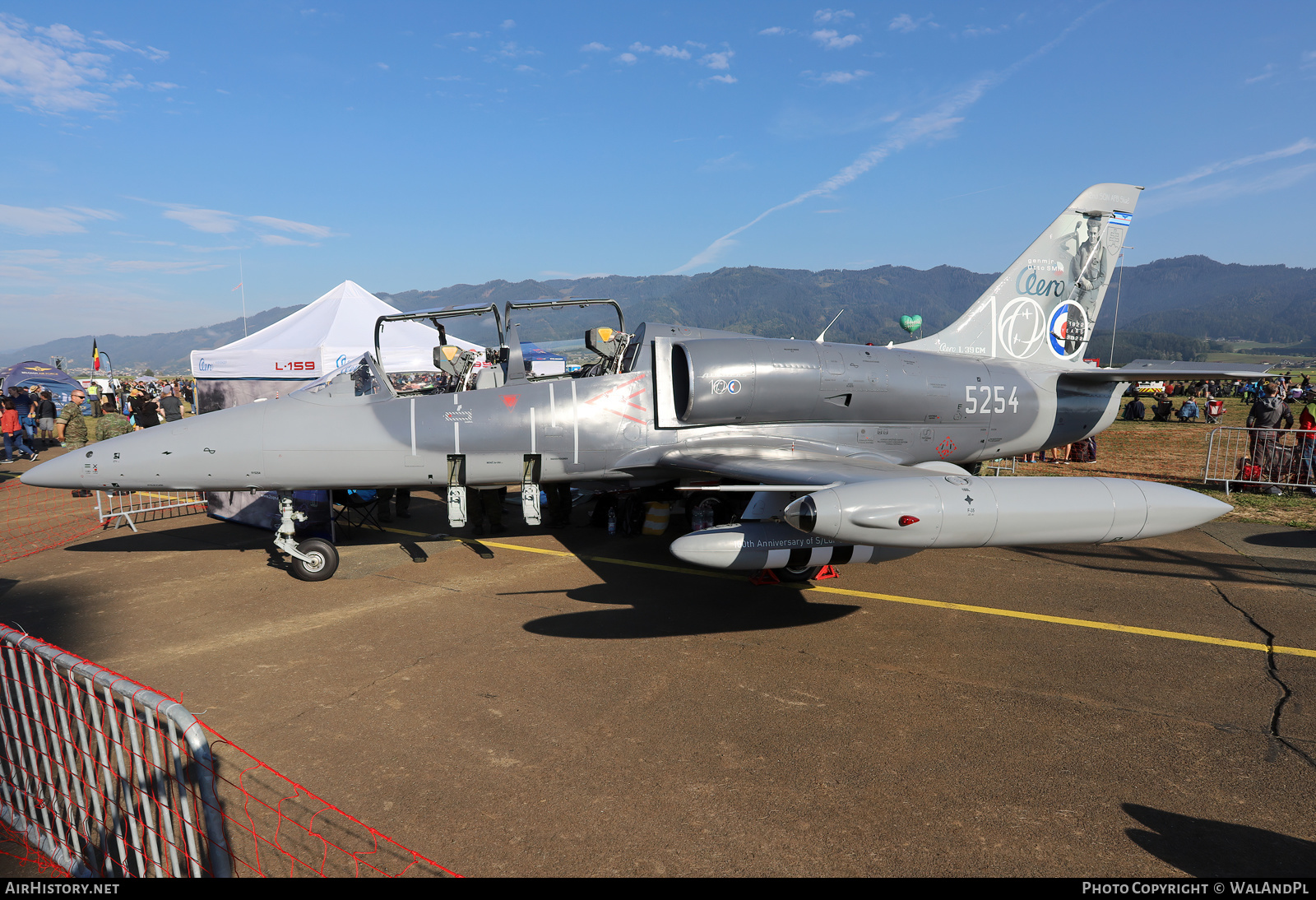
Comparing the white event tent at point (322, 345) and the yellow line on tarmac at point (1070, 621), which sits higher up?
the white event tent at point (322, 345)

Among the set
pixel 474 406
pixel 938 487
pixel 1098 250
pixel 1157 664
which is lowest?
pixel 1157 664

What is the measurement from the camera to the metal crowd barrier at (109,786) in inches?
98.3

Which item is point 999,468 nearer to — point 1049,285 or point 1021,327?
point 1021,327

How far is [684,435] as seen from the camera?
315 inches

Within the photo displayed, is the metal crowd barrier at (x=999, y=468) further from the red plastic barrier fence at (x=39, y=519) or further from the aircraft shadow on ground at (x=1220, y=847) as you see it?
the red plastic barrier fence at (x=39, y=519)

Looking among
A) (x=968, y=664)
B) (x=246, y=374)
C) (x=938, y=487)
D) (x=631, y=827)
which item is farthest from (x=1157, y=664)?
(x=246, y=374)

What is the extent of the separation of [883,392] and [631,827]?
6.40m

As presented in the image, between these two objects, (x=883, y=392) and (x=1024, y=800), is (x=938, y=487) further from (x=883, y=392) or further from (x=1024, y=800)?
(x=883, y=392)

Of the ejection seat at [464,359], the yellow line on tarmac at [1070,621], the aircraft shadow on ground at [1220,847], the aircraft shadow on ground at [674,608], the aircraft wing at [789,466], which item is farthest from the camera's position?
the ejection seat at [464,359]

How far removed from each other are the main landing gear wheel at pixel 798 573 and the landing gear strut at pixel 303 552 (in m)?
5.39

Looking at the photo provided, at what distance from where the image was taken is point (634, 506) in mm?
10117

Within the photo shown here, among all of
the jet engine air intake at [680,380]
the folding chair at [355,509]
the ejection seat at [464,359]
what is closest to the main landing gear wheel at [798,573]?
the jet engine air intake at [680,380]

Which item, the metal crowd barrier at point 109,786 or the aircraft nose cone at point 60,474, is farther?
the aircraft nose cone at point 60,474

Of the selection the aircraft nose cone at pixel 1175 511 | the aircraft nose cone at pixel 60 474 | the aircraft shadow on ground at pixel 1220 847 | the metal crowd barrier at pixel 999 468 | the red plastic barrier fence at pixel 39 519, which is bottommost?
the aircraft shadow on ground at pixel 1220 847
